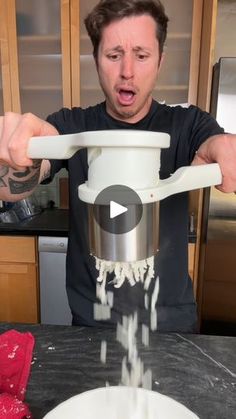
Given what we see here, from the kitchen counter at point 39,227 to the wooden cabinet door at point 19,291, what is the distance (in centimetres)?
20

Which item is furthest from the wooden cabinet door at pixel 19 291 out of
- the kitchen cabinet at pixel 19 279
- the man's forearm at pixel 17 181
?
the man's forearm at pixel 17 181

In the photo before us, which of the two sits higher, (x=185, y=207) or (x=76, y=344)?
(x=185, y=207)

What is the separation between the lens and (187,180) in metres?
0.49

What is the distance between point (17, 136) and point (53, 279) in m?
1.60

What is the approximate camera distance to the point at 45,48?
233 cm

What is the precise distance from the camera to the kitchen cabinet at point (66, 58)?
2189 millimetres

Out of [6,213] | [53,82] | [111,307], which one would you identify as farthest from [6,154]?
[53,82]

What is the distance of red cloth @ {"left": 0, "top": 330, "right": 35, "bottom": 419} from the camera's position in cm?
57

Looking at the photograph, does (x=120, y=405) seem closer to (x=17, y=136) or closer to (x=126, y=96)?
(x=17, y=136)

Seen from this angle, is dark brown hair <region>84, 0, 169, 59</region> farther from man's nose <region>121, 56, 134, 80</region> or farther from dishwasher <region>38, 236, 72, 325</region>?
dishwasher <region>38, 236, 72, 325</region>

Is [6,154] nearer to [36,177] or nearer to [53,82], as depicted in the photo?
[36,177]

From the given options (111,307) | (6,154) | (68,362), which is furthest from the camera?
(111,307)

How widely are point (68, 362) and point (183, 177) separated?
515 mm

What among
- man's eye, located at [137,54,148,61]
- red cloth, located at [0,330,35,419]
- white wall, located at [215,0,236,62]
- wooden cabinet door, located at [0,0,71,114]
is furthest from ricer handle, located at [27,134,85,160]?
white wall, located at [215,0,236,62]
